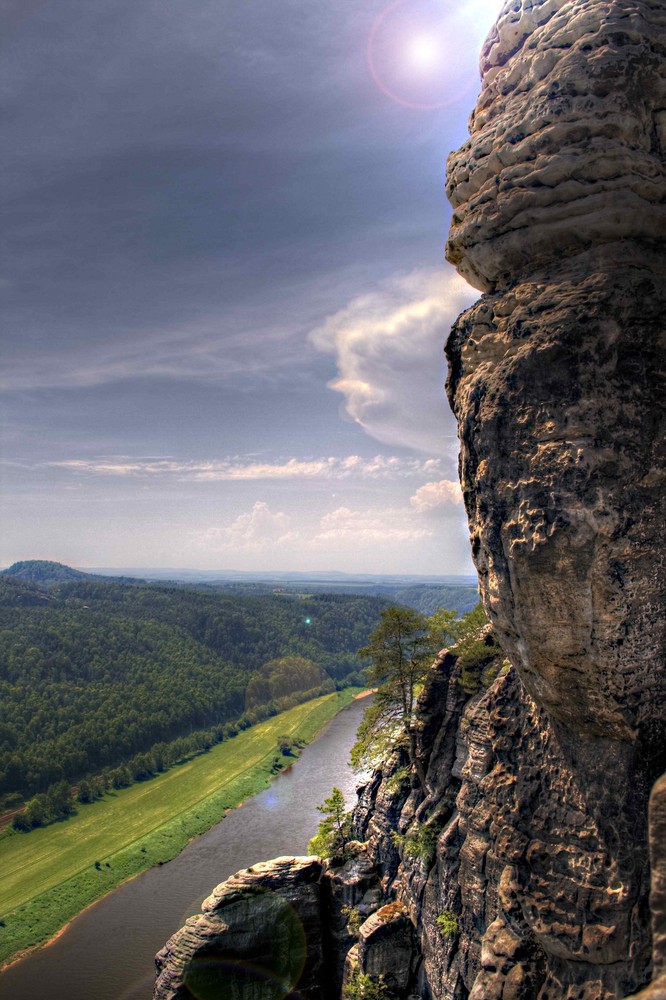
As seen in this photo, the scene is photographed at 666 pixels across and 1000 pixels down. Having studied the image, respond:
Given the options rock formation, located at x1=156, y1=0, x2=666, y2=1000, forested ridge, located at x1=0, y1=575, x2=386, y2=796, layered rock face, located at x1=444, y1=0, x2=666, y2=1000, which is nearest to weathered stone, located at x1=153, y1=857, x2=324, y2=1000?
rock formation, located at x1=156, y1=0, x2=666, y2=1000

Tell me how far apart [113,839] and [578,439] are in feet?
207

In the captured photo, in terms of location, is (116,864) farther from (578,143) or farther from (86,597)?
(86,597)

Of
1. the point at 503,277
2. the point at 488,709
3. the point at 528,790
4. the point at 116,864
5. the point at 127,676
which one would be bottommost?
the point at 116,864

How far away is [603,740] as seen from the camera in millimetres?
11391

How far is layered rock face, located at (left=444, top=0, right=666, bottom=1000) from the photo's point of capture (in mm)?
10422

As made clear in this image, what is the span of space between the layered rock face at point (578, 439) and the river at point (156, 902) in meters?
32.2

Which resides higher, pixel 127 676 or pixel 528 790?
pixel 528 790

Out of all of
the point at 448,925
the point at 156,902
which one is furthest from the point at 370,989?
the point at 156,902

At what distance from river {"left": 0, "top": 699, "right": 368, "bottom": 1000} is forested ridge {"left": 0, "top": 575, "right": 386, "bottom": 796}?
2692 centimetres

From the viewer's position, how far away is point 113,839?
185 ft

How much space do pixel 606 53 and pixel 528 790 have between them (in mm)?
14845

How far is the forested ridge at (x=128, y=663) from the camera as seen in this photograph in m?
75.4

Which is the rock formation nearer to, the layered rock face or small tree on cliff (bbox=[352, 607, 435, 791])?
the layered rock face

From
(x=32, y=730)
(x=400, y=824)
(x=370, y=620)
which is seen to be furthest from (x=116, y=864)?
(x=370, y=620)
